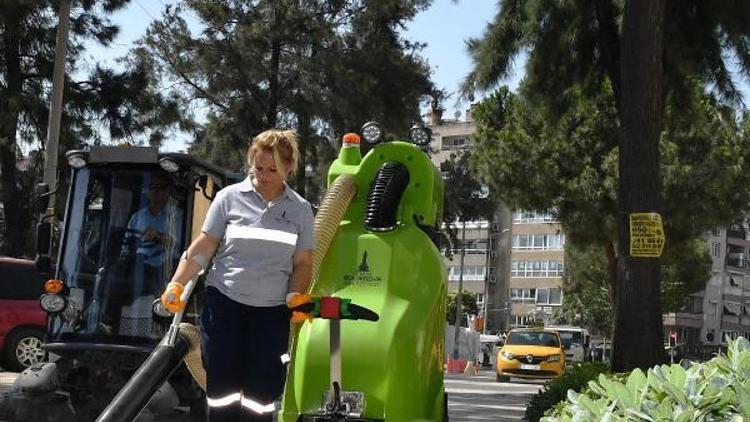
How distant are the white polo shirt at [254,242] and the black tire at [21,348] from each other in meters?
12.6

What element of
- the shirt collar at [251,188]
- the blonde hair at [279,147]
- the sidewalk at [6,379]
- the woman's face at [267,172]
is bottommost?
the sidewalk at [6,379]

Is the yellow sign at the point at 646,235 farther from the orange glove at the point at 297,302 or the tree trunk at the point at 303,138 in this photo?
the tree trunk at the point at 303,138

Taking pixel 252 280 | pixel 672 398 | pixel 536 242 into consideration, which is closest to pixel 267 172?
pixel 252 280

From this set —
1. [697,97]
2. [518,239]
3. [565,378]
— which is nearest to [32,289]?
[565,378]

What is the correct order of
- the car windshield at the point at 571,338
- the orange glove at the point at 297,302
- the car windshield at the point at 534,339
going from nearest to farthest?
the orange glove at the point at 297,302 → the car windshield at the point at 534,339 → the car windshield at the point at 571,338

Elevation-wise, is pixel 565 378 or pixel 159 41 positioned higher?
pixel 159 41

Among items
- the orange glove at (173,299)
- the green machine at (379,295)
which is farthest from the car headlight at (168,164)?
the orange glove at (173,299)

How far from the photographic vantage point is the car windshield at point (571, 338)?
140ft

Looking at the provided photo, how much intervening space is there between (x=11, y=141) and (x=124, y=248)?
672 inches

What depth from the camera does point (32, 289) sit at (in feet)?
56.2

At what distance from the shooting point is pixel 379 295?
671 centimetres

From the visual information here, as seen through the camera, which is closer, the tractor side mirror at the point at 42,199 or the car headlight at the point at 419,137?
the tractor side mirror at the point at 42,199

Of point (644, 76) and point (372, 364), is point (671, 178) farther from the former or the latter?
point (372, 364)

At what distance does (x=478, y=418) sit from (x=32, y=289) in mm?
7970
